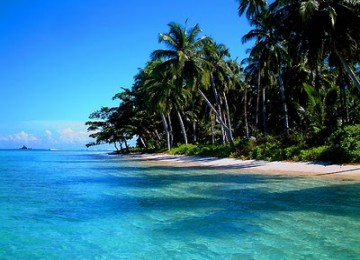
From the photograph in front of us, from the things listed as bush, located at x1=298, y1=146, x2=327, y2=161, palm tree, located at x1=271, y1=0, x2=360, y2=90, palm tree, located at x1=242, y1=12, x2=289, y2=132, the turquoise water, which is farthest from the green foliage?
the turquoise water

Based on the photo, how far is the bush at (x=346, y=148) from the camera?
1938 centimetres

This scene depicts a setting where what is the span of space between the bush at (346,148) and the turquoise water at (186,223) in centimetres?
578

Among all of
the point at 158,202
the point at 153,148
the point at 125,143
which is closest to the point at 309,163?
the point at 158,202

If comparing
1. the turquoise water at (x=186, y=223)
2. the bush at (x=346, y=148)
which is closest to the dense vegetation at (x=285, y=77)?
the bush at (x=346, y=148)

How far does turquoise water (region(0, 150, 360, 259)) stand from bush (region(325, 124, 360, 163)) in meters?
5.78

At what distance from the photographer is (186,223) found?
8.33 meters

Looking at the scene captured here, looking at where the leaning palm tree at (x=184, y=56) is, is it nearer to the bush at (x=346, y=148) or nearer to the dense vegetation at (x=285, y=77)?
the dense vegetation at (x=285, y=77)

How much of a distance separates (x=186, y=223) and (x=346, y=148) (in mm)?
14522

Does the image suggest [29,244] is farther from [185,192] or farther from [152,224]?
[185,192]

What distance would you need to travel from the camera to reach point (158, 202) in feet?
37.4

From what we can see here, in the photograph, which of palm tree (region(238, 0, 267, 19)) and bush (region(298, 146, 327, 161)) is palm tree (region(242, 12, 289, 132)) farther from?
bush (region(298, 146, 327, 161))

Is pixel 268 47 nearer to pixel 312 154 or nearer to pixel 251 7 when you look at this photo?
pixel 251 7

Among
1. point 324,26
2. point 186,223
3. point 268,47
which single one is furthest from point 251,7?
point 186,223

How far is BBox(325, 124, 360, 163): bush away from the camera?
1938cm
